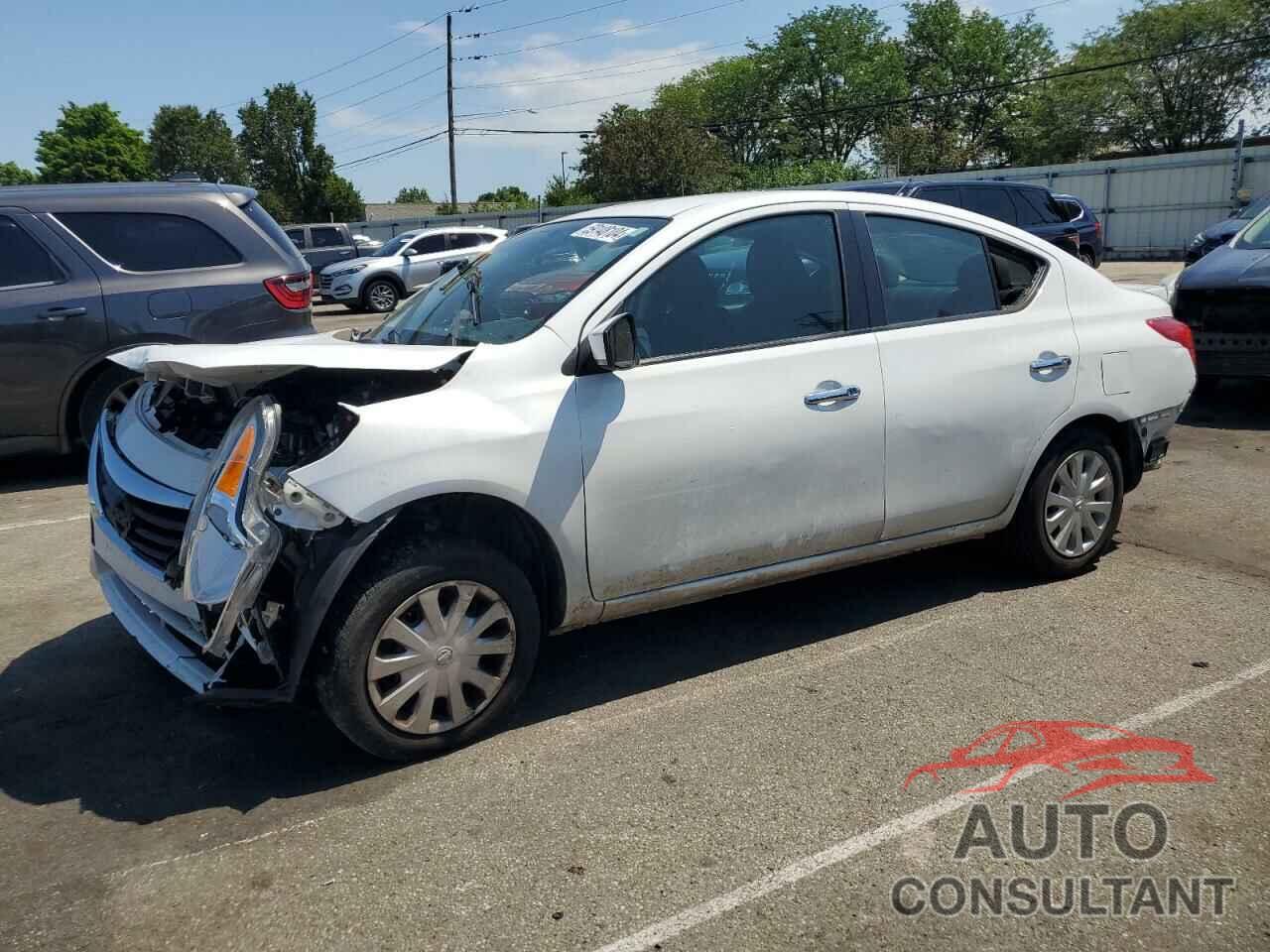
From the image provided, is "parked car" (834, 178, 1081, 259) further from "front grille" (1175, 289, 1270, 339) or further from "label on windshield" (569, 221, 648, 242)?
"label on windshield" (569, 221, 648, 242)

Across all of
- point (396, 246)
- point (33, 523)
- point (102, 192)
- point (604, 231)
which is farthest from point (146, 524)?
point (396, 246)

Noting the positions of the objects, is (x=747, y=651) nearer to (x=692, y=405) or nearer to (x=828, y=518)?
(x=828, y=518)

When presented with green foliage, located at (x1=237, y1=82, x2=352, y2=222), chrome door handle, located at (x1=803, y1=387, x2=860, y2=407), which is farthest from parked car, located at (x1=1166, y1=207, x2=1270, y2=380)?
green foliage, located at (x1=237, y1=82, x2=352, y2=222)

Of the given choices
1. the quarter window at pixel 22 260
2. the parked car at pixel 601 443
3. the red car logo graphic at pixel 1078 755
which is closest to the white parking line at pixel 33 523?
the quarter window at pixel 22 260

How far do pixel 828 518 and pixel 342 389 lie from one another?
73.4 inches

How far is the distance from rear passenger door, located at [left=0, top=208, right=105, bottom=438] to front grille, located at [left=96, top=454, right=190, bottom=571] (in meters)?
3.70

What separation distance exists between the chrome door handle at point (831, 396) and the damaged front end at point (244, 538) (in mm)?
1347

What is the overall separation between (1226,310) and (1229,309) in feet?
0.08

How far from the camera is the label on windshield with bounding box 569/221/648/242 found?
162 inches

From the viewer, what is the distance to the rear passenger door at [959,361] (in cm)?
434

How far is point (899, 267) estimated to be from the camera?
14.7 ft

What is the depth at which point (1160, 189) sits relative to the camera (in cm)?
2888

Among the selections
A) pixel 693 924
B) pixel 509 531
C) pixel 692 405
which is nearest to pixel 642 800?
pixel 693 924

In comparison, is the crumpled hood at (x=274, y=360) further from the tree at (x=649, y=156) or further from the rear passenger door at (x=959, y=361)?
the tree at (x=649, y=156)
